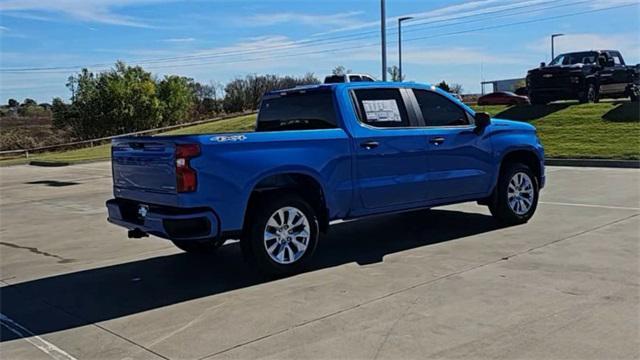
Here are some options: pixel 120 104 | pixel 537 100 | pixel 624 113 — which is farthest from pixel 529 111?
pixel 120 104

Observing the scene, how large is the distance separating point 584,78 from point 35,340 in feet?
73.2

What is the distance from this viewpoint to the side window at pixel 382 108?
7.02 m

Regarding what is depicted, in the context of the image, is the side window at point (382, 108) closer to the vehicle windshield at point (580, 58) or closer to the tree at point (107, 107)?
the vehicle windshield at point (580, 58)

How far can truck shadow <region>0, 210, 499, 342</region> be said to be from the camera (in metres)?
5.40

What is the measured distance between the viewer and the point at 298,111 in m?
7.21

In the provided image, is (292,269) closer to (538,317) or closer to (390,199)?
(390,199)

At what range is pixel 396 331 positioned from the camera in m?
4.55

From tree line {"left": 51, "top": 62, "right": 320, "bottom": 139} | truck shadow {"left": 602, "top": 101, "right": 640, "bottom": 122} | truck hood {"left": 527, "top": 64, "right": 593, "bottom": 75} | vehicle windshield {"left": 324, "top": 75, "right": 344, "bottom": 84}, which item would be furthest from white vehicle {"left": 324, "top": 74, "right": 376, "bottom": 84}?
tree line {"left": 51, "top": 62, "right": 320, "bottom": 139}

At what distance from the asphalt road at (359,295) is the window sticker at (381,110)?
149 cm

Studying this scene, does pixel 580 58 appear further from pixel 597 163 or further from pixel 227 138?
pixel 227 138

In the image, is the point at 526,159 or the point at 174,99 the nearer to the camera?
the point at 526,159

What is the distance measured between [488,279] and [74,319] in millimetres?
3600

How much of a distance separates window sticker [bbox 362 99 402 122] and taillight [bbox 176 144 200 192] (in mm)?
2188

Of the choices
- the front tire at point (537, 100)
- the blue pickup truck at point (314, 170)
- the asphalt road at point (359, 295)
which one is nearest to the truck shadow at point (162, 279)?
the asphalt road at point (359, 295)
